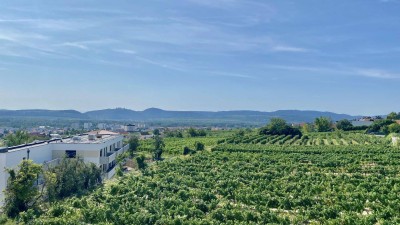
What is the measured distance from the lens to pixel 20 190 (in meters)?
21.1

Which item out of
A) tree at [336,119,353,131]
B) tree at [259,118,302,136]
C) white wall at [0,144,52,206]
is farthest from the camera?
tree at [336,119,353,131]

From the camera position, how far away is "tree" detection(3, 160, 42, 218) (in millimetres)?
21156

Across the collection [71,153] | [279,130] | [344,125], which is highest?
[344,125]

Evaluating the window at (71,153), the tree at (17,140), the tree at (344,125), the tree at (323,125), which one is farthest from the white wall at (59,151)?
the tree at (323,125)

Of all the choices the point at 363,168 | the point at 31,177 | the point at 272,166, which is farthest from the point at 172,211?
the point at 363,168

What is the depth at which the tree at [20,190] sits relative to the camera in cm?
2116

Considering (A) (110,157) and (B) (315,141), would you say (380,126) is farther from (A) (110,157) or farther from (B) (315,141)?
(A) (110,157)

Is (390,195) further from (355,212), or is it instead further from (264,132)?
(264,132)

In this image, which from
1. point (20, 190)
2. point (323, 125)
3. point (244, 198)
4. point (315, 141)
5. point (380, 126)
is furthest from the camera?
point (323, 125)

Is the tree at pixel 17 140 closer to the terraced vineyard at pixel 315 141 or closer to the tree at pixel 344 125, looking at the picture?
the terraced vineyard at pixel 315 141

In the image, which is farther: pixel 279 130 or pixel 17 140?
pixel 279 130

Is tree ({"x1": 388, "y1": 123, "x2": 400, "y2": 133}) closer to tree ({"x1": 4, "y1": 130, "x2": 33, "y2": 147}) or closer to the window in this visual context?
the window

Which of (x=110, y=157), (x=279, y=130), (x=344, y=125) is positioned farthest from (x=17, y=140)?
(x=344, y=125)

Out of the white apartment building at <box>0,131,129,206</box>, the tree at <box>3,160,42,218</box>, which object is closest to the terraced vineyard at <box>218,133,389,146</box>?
the white apartment building at <box>0,131,129,206</box>
